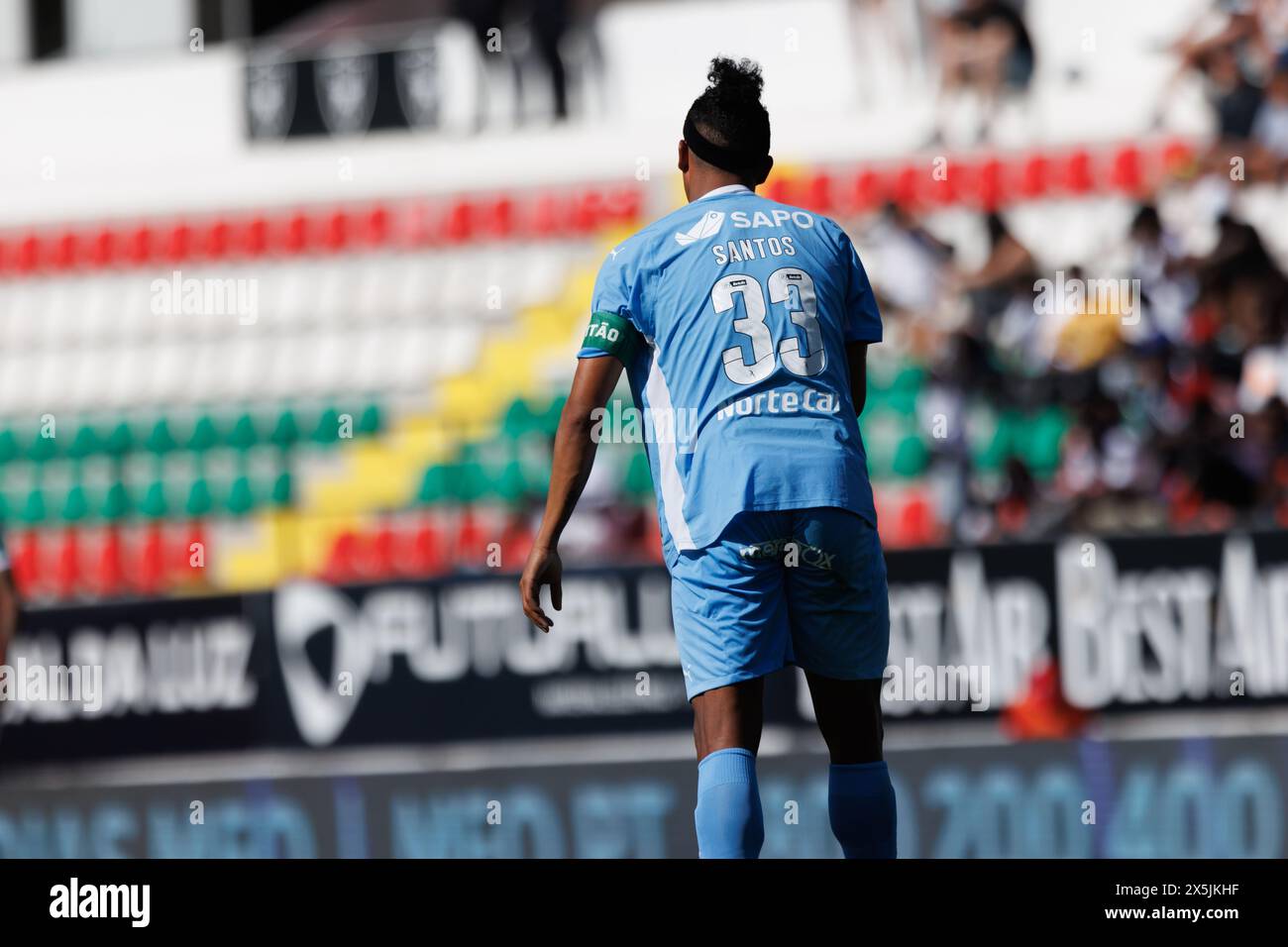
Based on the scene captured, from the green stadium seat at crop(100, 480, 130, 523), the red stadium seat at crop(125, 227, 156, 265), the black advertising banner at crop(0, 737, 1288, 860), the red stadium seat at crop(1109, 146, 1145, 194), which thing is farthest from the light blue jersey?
the red stadium seat at crop(125, 227, 156, 265)

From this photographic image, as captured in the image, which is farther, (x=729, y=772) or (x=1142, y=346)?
(x=1142, y=346)

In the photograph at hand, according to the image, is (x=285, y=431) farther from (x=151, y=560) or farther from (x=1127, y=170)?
(x=1127, y=170)

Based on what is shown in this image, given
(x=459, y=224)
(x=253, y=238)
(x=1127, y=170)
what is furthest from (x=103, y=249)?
(x=1127, y=170)

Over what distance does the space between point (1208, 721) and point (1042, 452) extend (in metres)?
1.94

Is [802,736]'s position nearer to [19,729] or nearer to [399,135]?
[19,729]

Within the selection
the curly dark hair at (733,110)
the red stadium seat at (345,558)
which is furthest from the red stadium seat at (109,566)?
the curly dark hair at (733,110)

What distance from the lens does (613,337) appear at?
12.4 feet

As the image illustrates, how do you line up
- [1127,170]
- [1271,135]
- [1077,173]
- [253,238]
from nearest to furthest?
[1271,135], [1127,170], [1077,173], [253,238]

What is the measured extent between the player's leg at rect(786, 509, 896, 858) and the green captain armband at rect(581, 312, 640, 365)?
49cm

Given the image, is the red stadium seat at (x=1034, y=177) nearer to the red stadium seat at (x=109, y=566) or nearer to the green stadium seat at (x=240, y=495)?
the green stadium seat at (x=240, y=495)

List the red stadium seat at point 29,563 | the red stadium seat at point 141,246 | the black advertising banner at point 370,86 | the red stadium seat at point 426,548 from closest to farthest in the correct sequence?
the red stadium seat at point 426,548 < the red stadium seat at point 29,563 < the black advertising banner at point 370,86 < the red stadium seat at point 141,246
